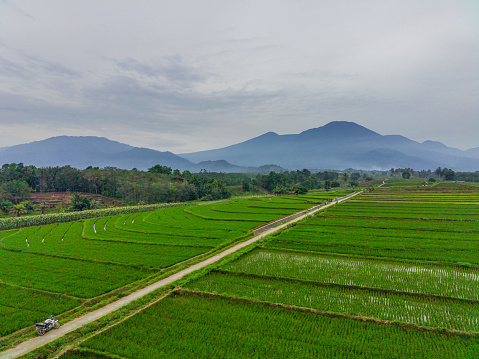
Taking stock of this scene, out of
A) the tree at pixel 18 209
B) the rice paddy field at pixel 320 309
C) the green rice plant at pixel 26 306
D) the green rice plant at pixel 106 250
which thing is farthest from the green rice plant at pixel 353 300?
the tree at pixel 18 209

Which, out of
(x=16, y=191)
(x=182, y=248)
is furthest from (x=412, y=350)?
(x=16, y=191)

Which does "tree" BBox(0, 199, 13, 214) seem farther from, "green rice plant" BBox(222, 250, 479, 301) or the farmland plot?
"green rice plant" BBox(222, 250, 479, 301)

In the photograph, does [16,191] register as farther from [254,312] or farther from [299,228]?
[254,312]

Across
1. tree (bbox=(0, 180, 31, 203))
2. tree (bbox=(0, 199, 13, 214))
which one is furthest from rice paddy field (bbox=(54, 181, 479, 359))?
tree (bbox=(0, 180, 31, 203))

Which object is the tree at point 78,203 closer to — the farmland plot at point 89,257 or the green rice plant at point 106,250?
the farmland plot at point 89,257

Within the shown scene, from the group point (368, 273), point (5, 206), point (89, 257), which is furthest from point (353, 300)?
point (5, 206)

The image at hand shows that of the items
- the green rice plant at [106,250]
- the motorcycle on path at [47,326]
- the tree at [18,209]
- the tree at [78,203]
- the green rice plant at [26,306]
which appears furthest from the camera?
the tree at [78,203]
